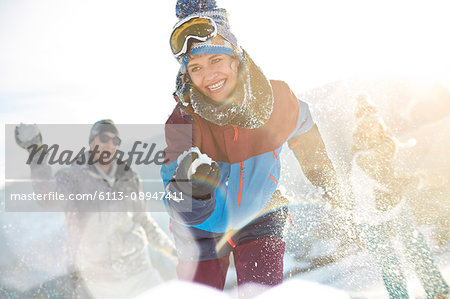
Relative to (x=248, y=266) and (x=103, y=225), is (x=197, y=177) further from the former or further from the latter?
(x=103, y=225)

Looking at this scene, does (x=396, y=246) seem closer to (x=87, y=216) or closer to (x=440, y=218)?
(x=440, y=218)

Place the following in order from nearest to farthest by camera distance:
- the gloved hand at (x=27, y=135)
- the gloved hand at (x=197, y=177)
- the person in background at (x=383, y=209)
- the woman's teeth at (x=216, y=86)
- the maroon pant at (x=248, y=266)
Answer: the gloved hand at (x=197, y=177)
the woman's teeth at (x=216, y=86)
the maroon pant at (x=248, y=266)
the person in background at (x=383, y=209)
the gloved hand at (x=27, y=135)

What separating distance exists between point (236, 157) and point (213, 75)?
1.83 feet

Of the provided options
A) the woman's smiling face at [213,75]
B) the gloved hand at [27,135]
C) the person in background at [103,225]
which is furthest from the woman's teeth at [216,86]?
the gloved hand at [27,135]

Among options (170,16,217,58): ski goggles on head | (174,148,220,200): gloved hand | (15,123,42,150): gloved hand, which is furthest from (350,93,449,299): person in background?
(15,123,42,150): gloved hand

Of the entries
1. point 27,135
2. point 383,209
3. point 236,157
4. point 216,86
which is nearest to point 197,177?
point 236,157

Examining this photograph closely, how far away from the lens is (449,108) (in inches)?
204

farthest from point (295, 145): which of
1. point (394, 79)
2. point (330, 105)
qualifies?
point (394, 79)

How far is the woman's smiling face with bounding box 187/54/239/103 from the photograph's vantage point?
1.85 meters

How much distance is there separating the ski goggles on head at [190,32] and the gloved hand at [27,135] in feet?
8.73

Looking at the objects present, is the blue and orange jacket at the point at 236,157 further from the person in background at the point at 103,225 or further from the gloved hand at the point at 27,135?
the gloved hand at the point at 27,135

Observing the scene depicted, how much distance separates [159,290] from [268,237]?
8.82 feet

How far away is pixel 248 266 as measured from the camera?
202 cm

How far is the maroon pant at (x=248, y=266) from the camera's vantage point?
199 centimetres
